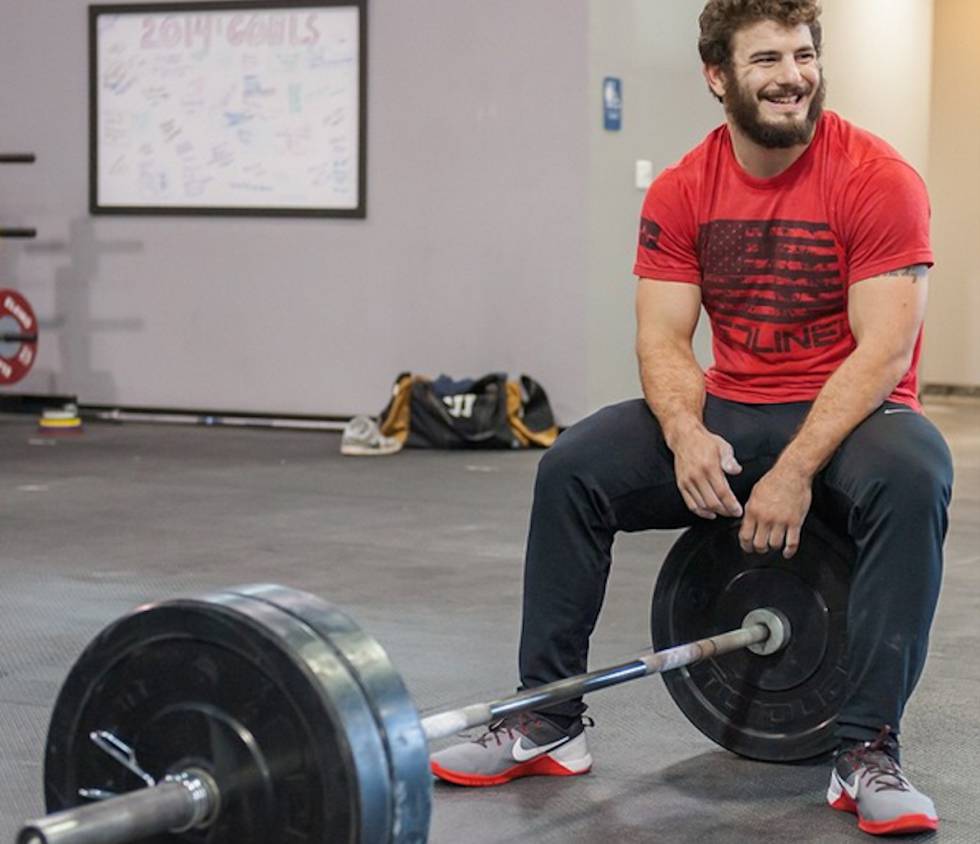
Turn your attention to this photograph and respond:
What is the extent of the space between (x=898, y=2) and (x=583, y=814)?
6.60 metres

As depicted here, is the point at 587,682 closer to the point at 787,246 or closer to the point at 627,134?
the point at 787,246

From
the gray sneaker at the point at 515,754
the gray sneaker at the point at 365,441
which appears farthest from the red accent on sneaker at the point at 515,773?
the gray sneaker at the point at 365,441

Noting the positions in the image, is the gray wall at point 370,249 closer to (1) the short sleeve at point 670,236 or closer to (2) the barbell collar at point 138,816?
(1) the short sleeve at point 670,236

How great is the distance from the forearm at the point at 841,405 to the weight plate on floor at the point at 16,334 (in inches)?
190

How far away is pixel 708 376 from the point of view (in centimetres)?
245

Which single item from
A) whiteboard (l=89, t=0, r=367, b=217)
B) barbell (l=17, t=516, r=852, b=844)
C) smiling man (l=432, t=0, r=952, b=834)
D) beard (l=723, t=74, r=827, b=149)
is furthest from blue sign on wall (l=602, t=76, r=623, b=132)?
barbell (l=17, t=516, r=852, b=844)

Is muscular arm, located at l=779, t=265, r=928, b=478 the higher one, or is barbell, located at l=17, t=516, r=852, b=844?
muscular arm, located at l=779, t=265, r=928, b=478

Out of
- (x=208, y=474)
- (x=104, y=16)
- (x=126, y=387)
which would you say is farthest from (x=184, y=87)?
(x=208, y=474)

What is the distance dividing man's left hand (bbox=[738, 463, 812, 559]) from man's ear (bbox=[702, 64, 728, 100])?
1.73ft

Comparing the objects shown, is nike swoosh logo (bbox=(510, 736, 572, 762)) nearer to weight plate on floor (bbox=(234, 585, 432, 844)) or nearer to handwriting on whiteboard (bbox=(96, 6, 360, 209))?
weight plate on floor (bbox=(234, 585, 432, 844))

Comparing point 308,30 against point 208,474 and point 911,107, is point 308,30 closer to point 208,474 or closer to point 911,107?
point 208,474

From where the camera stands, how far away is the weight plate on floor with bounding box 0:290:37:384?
6598 mm

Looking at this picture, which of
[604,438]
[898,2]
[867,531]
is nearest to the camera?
[867,531]

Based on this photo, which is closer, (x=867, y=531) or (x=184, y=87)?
(x=867, y=531)
